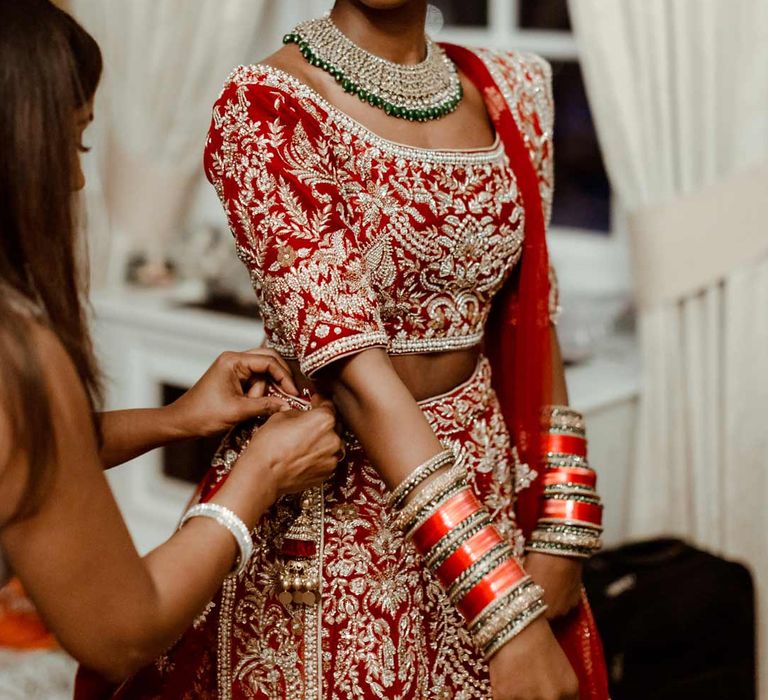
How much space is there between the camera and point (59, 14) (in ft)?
3.44

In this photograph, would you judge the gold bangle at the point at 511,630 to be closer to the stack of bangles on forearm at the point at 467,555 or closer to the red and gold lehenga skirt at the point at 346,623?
the stack of bangles on forearm at the point at 467,555

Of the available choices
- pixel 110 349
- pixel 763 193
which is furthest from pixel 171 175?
pixel 763 193

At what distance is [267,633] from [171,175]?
2391 millimetres

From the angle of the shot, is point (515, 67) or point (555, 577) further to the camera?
point (515, 67)

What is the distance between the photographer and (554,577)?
141cm

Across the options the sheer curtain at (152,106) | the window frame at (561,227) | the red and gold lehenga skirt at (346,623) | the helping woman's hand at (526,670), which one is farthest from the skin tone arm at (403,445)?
the sheer curtain at (152,106)

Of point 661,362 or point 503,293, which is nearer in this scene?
point 503,293

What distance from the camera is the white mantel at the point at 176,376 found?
2662mm

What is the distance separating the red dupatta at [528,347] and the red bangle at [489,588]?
0.31 m

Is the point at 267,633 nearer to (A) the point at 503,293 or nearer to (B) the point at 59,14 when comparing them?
(A) the point at 503,293

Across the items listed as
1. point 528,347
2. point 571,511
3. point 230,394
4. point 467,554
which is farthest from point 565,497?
point 230,394

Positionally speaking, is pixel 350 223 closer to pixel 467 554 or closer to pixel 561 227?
pixel 467 554

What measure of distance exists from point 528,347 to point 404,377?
212 mm

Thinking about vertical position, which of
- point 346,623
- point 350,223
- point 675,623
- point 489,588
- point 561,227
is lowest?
point 675,623
